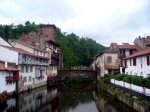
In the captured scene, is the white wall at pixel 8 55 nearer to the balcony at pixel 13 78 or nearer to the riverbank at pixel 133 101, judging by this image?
the balcony at pixel 13 78

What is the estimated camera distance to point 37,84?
56.2m

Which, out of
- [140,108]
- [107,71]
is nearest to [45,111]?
[140,108]

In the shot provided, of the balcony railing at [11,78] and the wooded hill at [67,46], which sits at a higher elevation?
the wooded hill at [67,46]

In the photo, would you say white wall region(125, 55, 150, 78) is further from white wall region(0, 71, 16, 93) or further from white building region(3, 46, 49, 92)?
white wall region(0, 71, 16, 93)

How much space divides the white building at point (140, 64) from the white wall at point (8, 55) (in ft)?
72.8

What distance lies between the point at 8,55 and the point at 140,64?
2360cm

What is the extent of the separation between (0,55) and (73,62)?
70063 mm

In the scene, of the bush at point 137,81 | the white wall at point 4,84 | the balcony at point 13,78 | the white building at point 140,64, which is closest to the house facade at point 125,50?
the white building at point 140,64

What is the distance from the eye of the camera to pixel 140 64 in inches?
1652

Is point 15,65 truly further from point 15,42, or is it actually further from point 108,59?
point 108,59

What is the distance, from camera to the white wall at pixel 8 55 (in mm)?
37556

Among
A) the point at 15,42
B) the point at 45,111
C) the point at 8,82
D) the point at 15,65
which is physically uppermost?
the point at 15,42

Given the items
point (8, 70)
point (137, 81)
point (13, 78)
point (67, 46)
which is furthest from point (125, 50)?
point (67, 46)

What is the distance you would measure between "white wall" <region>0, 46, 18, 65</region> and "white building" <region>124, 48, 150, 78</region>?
22.2 m
